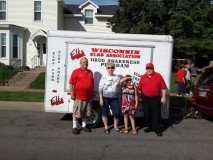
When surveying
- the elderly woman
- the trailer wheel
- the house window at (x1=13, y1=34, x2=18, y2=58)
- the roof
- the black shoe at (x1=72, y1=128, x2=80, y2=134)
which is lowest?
the black shoe at (x1=72, y1=128, x2=80, y2=134)

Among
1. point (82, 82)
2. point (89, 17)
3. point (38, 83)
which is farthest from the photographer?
point (89, 17)

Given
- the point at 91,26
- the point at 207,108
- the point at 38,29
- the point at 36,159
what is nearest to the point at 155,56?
the point at 207,108

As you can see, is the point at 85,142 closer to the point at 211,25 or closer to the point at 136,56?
the point at 136,56

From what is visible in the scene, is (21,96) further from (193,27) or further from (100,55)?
(193,27)

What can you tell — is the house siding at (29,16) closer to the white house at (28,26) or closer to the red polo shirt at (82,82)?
the white house at (28,26)

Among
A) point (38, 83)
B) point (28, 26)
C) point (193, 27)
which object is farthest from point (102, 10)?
point (38, 83)

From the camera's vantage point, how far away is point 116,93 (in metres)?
8.55

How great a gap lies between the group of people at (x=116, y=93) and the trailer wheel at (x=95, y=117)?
48 cm

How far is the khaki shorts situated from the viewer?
27.9 ft

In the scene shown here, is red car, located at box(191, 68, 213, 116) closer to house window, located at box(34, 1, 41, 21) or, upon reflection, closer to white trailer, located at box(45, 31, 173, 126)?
white trailer, located at box(45, 31, 173, 126)

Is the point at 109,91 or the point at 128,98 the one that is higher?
the point at 109,91

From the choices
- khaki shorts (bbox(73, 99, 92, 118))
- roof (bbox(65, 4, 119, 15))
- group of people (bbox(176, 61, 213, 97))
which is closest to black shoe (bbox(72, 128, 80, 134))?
khaki shorts (bbox(73, 99, 92, 118))

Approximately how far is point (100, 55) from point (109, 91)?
113 centimetres

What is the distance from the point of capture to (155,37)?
8.99m
